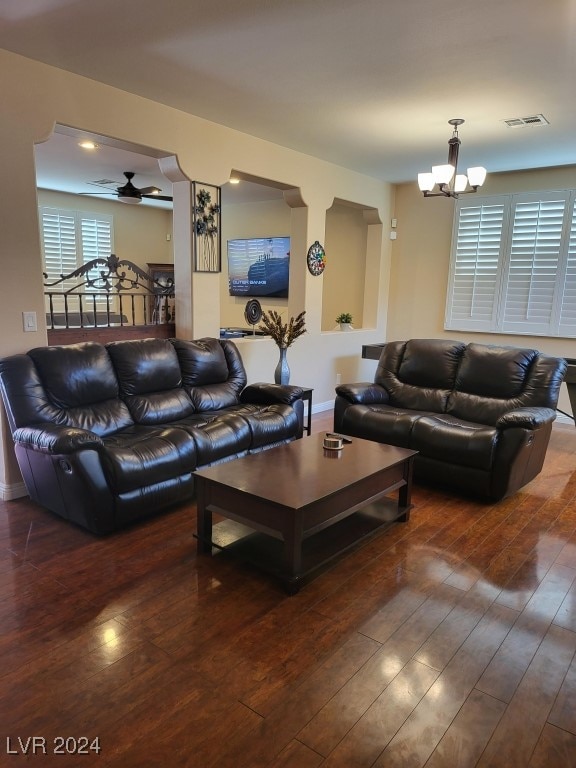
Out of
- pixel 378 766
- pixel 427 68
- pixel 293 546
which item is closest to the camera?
pixel 378 766

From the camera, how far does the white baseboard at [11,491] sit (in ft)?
11.0

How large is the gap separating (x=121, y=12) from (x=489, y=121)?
2.92 metres

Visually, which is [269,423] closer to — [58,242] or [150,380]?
[150,380]

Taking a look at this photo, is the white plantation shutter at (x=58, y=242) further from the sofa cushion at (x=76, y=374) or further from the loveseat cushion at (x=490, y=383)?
the loveseat cushion at (x=490, y=383)

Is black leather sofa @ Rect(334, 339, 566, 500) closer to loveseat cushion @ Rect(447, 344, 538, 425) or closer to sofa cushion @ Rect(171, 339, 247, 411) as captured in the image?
loveseat cushion @ Rect(447, 344, 538, 425)

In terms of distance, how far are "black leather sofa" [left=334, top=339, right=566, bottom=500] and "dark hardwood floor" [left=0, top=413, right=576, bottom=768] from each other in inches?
23.7

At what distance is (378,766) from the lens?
4.92 ft

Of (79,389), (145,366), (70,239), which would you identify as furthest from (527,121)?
(70,239)

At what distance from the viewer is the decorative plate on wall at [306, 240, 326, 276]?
549cm

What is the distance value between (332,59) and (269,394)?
2353mm

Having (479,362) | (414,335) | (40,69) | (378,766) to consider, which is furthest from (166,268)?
(378,766)

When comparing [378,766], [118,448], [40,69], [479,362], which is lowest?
[378,766]

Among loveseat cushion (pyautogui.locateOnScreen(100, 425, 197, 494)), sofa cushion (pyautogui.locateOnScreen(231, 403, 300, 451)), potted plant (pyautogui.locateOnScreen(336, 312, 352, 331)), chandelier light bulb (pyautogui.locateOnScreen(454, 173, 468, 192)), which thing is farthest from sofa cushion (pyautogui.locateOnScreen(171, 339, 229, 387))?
potted plant (pyautogui.locateOnScreen(336, 312, 352, 331))

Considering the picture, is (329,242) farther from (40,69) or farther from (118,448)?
(118,448)
